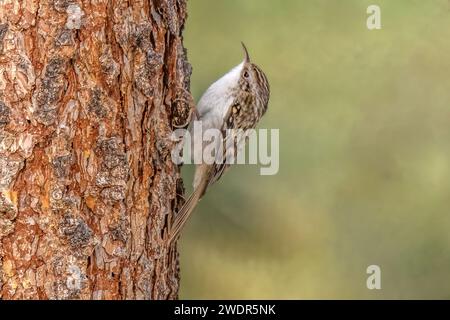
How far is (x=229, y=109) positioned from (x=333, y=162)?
2122 millimetres

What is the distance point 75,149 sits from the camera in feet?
9.17

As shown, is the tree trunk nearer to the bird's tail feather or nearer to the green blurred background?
the bird's tail feather

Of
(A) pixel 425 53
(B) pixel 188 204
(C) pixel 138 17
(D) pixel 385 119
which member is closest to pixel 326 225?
(D) pixel 385 119

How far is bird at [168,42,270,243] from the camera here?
4.00 metres

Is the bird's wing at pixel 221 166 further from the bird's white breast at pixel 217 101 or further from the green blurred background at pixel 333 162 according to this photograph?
the green blurred background at pixel 333 162

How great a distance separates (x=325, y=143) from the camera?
6.15 meters

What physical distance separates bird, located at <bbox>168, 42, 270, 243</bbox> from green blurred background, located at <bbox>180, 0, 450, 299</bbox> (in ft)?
5.11

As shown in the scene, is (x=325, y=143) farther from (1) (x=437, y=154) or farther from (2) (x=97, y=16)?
(2) (x=97, y=16)

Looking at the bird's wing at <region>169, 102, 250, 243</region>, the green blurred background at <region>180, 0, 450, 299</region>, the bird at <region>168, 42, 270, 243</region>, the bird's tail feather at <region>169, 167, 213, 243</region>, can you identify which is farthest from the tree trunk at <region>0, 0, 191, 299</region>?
the green blurred background at <region>180, 0, 450, 299</region>

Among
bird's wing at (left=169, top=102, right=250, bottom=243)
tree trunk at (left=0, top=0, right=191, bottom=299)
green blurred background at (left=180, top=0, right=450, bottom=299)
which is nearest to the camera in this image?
tree trunk at (left=0, top=0, right=191, bottom=299)

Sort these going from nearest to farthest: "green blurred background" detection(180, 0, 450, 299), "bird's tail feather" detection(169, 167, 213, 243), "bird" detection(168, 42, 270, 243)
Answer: "bird's tail feather" detection(169, 167, 213, 243) → "bird" detection(168, 42, 270, 243) → "green blurred background" detection(180, 0, 450, 299)

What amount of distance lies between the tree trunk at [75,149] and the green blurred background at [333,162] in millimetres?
A: 2914

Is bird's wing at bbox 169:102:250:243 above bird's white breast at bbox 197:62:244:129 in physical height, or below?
below

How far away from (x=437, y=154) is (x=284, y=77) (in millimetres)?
1160
